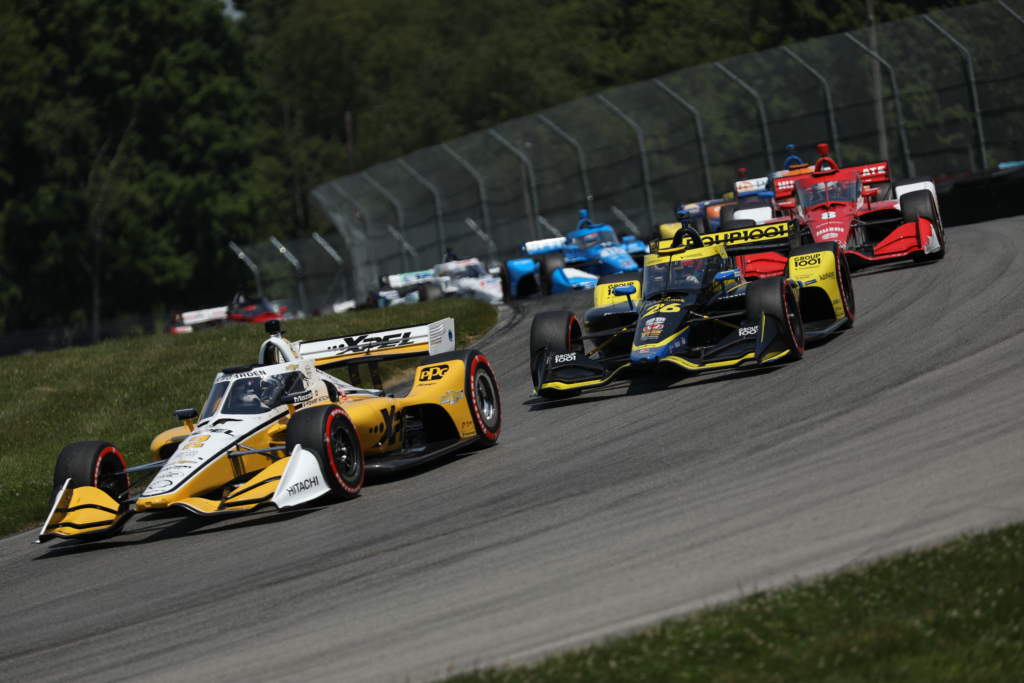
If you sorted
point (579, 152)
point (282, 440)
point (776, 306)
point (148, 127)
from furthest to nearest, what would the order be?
point (148, 127), point (579, 152), point (776, 306), point (282, 440)

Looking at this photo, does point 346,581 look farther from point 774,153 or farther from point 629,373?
point 774,153

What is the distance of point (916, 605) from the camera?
616cm

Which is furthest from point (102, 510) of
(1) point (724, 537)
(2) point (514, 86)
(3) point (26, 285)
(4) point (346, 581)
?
(2) point (514, 86)

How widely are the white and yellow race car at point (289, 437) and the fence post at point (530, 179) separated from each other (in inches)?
831

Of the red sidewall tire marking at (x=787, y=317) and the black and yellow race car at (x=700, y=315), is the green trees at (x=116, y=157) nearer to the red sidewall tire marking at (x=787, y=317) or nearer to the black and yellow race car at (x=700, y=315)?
the black and yellow race car at (x=700, y=315)

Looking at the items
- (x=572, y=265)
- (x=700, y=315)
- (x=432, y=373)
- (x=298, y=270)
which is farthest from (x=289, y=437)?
(x=298, y=270)

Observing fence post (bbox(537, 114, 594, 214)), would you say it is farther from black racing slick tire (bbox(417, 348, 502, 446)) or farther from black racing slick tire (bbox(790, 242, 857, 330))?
black racing slick tire (bbox(417, 348, 502, 446))

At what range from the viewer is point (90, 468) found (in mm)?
11266

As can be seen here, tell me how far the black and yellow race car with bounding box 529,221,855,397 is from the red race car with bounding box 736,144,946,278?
Answer: 7.77 ft

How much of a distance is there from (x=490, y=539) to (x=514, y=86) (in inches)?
2725

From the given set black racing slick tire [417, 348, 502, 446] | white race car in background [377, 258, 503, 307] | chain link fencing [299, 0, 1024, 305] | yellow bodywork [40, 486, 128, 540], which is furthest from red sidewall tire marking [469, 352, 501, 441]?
chain link fencing [299, 0, 1024, 305]

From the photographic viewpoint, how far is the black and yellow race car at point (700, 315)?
13375mm

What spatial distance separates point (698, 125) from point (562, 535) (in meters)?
25.4

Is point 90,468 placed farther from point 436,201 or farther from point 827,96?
point 436,201
